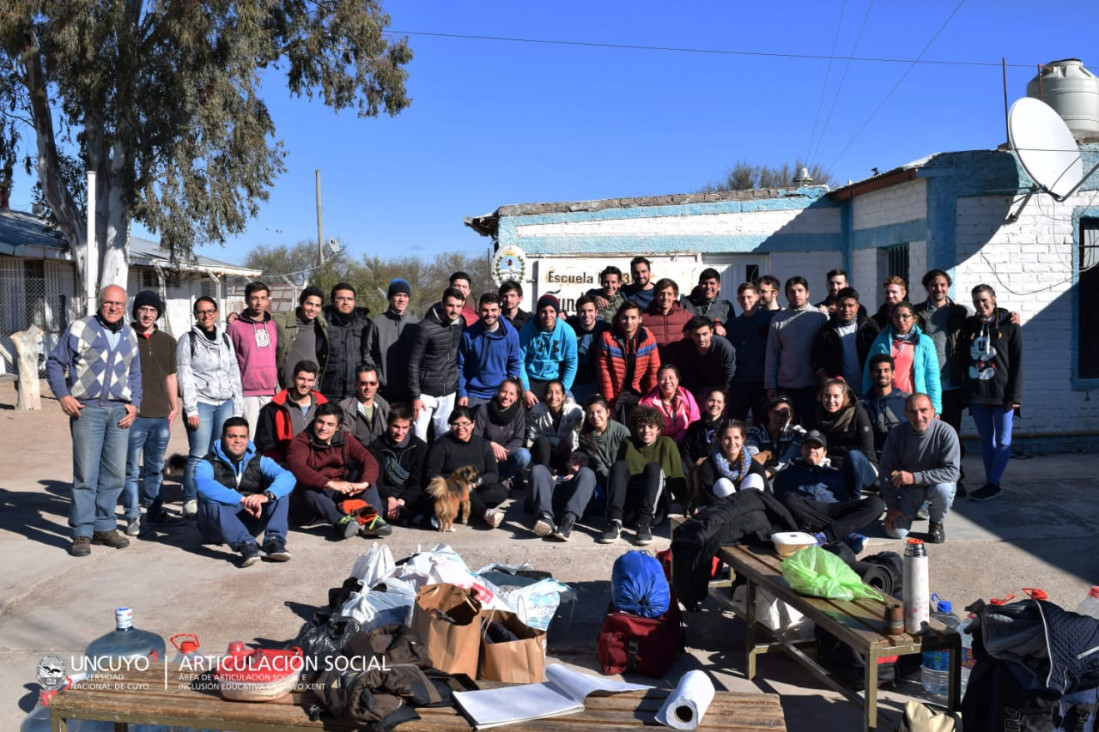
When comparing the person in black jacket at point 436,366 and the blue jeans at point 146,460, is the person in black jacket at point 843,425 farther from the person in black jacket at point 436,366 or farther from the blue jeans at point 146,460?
the blue jeans at point 146,460

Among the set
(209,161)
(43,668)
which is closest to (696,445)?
(43,668)

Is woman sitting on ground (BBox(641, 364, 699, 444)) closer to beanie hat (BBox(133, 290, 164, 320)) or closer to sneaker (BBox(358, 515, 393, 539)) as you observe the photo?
sneaker (BBox(358, 515, 393, 539))

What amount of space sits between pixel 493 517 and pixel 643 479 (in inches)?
48.2

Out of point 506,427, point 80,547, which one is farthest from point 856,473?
point 80,547

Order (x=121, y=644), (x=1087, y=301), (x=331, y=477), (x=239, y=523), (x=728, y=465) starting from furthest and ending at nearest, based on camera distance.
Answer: (x=1087, y=301), (x=331, y=477), (x=728, y=465), (x=239, y=523), (x=121, y=644)

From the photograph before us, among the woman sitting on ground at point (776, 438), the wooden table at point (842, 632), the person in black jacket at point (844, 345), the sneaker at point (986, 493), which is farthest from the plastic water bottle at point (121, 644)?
the sneaker at point (986, 493)

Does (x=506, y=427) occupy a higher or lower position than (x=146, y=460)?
higher

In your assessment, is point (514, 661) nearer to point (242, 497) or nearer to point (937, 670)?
point (937, 670)

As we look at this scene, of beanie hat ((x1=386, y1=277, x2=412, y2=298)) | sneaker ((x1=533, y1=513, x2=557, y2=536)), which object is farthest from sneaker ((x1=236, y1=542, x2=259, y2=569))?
beanie hat ((x1=386, y1=277, x2=412, y2=298))

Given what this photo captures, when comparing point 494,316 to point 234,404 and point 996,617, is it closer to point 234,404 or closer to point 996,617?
point 234,404

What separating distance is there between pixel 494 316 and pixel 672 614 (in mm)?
3894

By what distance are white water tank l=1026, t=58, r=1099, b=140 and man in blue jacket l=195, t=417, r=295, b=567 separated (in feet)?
32.8

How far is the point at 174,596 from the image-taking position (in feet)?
19.0

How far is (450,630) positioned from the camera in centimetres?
400
